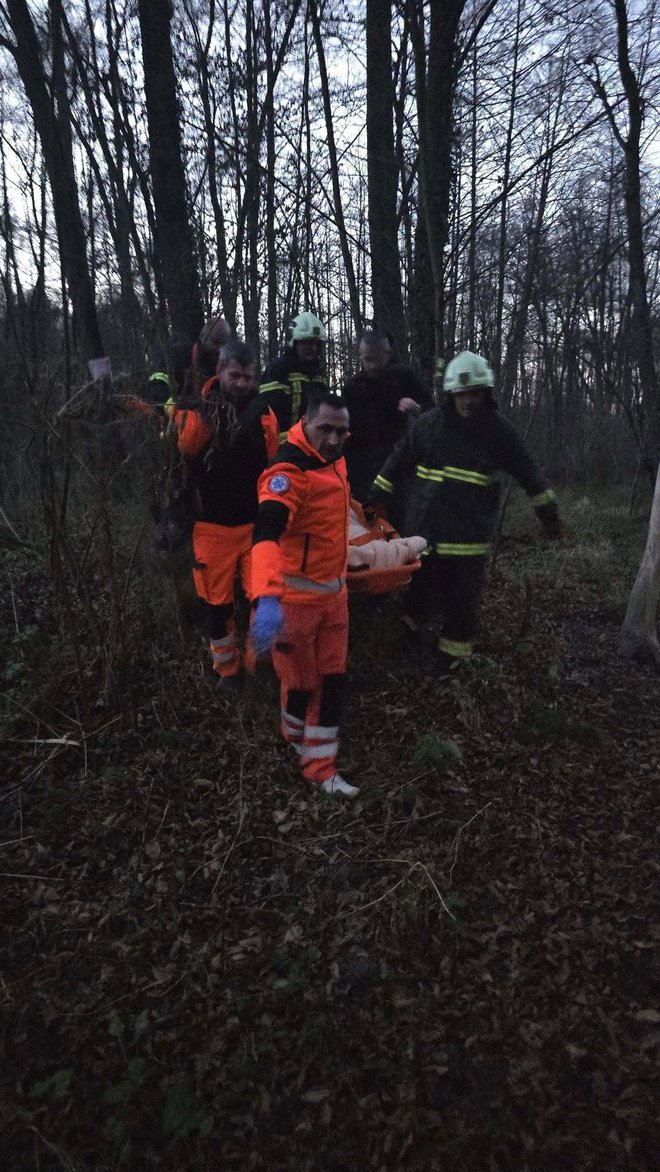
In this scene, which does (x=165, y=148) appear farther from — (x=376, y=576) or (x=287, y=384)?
(x=376, y=576)

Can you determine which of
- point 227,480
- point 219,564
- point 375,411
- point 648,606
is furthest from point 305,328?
point 648,606

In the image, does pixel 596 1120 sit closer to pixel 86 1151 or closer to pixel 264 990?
pixel 264 990

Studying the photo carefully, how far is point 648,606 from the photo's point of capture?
18.1 feet

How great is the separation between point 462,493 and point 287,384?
5.20 feet

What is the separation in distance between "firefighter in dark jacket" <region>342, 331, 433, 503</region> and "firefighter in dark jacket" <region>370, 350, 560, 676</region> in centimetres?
59

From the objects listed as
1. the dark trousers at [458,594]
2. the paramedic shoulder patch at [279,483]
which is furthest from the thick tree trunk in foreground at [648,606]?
the paramedic shoulder patch at [279,483]

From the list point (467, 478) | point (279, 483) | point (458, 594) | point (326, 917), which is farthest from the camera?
point (458, 594)

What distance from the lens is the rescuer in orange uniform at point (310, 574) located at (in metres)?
3.44

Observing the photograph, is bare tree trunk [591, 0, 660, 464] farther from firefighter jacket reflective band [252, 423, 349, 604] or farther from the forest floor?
firefighter jacket reflective band [252, 423, 349, 604]

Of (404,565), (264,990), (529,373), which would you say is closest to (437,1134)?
(264,990)

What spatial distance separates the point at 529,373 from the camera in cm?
2438

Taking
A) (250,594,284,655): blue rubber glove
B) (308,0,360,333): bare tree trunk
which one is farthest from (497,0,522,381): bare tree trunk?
(250,594,284,655): blue rubber glove

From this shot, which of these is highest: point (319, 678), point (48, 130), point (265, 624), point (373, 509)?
point (48, 130)

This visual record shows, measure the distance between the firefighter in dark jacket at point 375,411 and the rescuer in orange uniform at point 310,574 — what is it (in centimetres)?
165
